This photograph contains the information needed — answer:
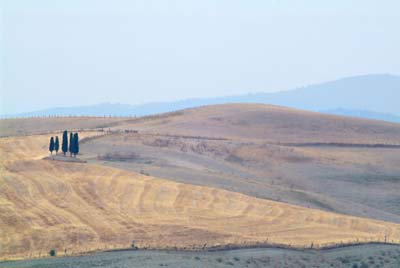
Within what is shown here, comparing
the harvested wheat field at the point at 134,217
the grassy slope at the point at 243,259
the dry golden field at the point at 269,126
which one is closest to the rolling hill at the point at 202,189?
the harvested wheat field at the point at 134,217

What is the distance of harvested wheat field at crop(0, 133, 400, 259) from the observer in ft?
121

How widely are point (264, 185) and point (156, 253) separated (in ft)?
85.4

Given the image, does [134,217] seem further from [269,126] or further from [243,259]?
[269,126]

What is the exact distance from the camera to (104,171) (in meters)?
54.2

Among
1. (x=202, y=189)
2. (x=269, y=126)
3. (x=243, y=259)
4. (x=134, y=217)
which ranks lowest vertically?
(x=243, y=259)

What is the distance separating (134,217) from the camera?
41.8 metres

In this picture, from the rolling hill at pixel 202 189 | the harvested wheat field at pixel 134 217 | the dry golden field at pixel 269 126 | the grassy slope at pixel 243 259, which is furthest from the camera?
the dry golden field at pixel 269 126

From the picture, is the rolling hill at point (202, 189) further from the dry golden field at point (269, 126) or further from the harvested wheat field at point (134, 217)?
the dry golden field at point (269, 126)

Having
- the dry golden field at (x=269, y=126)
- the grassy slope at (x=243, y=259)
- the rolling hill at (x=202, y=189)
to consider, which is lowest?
the grassy slope at (x=243, y=259)

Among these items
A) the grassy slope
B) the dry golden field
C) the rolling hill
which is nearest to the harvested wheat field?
the rolling hill

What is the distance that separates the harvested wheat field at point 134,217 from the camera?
36.8 m

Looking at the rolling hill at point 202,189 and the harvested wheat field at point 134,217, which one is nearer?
the harvested wheat field at point 134,217

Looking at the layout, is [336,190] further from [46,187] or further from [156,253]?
[156,253]

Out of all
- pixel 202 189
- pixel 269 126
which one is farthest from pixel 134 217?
pixel 269 126
